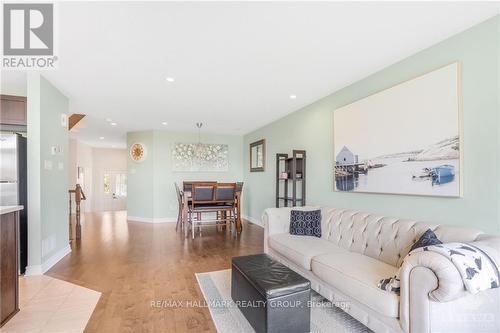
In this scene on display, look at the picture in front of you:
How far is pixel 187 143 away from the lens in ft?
21.8

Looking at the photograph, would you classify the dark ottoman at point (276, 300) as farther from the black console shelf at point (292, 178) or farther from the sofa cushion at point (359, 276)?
the black console shelf at point (292, 178)

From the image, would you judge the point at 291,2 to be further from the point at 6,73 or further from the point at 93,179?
the point at 93,179

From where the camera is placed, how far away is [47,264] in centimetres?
301

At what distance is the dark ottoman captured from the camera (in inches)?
65.9

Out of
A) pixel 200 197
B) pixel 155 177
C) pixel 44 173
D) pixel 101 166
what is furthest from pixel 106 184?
pixel 44 173

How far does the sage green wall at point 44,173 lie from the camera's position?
2830 mm

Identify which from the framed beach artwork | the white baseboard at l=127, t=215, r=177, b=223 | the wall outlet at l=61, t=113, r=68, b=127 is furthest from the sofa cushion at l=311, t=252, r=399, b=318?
the white baseboard at l=127, t=215, r=177, b=223

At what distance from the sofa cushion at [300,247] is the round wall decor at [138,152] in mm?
4762

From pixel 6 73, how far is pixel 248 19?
311 cm

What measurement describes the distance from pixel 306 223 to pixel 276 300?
1.50 meters

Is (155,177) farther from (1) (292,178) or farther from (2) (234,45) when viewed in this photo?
(2) (234,45)

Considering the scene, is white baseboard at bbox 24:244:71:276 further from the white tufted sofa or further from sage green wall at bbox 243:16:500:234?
sage green wall at bbox 243:16:500:234

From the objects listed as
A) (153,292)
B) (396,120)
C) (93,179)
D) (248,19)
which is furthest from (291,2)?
(93,179)

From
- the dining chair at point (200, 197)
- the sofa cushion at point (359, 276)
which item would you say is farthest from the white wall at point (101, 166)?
the sofa cushion at point (359, 276)
